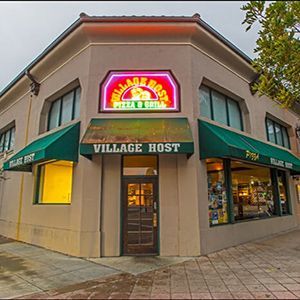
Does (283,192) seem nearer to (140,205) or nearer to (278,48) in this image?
(140,205)

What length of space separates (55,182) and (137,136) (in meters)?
4.30

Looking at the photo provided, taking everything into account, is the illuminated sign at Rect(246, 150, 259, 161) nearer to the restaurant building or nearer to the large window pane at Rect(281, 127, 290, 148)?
the restaurant building

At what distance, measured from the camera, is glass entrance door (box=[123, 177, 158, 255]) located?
314 inches

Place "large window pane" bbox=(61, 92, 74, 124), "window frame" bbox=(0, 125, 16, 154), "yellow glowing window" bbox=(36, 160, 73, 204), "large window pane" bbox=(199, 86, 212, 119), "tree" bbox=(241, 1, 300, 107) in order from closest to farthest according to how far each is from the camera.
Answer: "tree" bbox=(241, 1, 300, 107), "yellow glowing window" bbox=(36, 160, 73, 204), "large window pane" bbox=(199, 86, 212, 119), "large window pane" bbox=(61, 92, 74, 124), "window frame" bbox=(0, 125, 16, 154)

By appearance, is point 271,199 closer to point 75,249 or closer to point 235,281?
point 235,281

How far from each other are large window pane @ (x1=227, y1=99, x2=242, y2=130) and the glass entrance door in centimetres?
471

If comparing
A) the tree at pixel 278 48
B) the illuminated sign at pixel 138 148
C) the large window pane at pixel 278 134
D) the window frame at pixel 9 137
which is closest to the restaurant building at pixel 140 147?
the illuminated sign at pixel 138 148

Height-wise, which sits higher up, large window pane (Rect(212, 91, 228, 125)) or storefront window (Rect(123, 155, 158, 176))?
large window pane (Rect(212, 91, 228, 125))

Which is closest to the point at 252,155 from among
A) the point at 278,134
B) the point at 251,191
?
the point at 251,191

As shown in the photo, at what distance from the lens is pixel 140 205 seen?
820 cm

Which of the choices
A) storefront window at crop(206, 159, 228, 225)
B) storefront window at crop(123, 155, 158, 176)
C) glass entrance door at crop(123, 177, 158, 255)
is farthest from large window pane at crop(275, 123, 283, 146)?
glass entrance door at crop(123, 177, 158, 255)

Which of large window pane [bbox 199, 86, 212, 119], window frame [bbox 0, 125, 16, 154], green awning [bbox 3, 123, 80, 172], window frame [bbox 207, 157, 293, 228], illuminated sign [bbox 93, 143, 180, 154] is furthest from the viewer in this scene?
window frame [bbox 0, 125, 16, 154]

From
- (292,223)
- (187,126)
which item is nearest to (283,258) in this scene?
(187,126)

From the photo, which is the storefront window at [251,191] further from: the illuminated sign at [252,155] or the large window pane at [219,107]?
the large window pane at [219,107]
